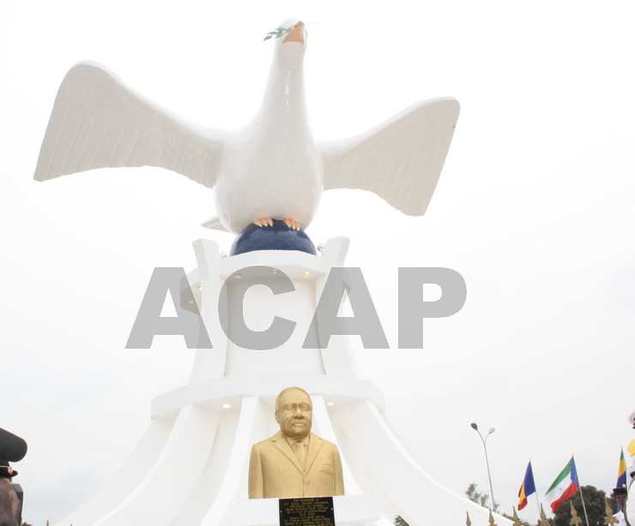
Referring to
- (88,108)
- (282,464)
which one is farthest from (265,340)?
(282,464)

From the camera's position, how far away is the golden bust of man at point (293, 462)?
6.22 m

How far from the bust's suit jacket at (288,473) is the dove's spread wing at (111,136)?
33.0 feet

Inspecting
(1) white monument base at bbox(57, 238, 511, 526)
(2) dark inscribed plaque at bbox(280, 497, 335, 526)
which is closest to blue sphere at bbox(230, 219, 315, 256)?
(1) white monument base at bbox(57, 238, 511, 526)

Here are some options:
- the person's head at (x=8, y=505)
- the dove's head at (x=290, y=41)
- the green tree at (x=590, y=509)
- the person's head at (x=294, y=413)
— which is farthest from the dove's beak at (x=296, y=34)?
the green tree at (x=590, y=509)

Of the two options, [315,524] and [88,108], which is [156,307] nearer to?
[88,108]

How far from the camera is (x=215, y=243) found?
48.4 feet

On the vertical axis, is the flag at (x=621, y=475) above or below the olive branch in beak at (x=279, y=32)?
below

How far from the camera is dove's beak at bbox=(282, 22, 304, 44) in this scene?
13453mm

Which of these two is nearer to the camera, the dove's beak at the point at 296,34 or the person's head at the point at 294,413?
the person's head at the point at 294,413

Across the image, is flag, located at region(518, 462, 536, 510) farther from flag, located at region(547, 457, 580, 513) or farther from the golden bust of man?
the golden bust of man

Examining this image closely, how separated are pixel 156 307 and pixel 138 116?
173 inches

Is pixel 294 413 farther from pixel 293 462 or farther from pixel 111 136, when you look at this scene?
pixel 111 136

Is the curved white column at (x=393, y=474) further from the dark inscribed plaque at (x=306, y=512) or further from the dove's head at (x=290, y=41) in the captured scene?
the dove's head at (x=290, y=41)

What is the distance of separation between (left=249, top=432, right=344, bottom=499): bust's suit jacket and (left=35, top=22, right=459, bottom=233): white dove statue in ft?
28.7
